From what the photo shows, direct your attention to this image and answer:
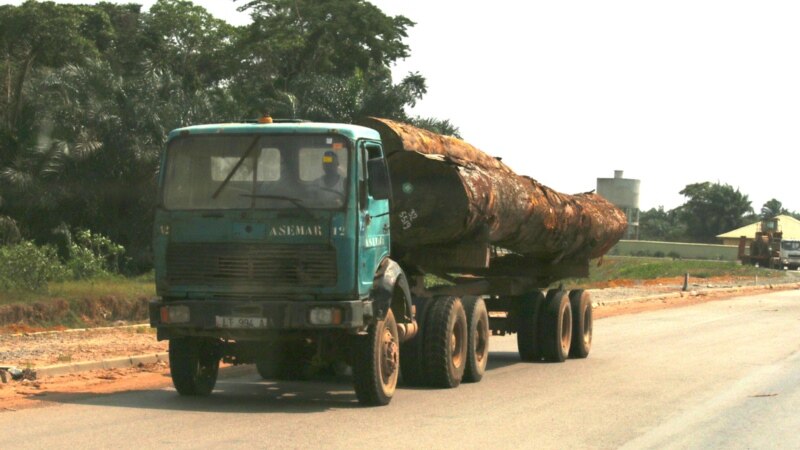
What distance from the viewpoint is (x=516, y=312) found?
61.2 feet

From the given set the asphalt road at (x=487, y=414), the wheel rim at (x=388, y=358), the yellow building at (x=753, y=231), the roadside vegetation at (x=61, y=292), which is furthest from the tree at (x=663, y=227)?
the wheel rim at (x=388, y=358)

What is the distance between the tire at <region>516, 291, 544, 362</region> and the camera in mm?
18484

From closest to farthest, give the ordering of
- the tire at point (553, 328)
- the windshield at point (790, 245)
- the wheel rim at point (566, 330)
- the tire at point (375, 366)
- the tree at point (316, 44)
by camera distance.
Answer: the tire at point (375, 366) < the tire at point (553, 328) < the wheel rim at point (566, 330) < the tree at point (316, 44) < the windshield at point (790, 245)

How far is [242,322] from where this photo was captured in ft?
37.9

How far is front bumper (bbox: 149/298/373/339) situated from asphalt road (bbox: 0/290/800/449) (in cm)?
81

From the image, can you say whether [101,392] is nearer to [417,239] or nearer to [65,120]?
[417,239]

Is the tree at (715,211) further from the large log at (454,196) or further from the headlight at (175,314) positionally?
the headlight at (175,314)

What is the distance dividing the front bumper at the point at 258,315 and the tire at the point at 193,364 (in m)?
0.63

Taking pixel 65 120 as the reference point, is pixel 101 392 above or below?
below

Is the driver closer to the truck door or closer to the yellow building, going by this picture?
the truck door

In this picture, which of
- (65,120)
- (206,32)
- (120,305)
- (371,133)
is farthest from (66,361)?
(206,32)

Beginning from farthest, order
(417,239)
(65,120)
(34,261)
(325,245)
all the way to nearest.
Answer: (65,120) < (34,261) < (417,239) < (325,245)

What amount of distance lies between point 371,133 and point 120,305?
60.7 feet

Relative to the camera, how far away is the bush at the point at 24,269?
2889cm
